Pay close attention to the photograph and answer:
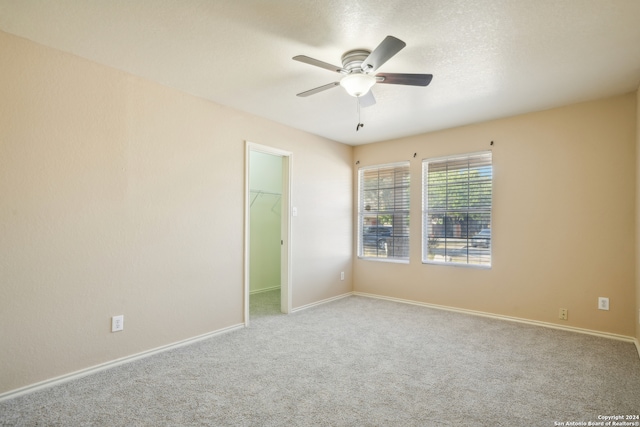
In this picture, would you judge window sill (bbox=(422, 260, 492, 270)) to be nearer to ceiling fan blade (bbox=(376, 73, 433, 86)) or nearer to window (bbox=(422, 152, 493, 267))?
window (bbox=(422, 152, 493, 267))

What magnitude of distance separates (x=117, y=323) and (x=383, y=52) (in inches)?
112

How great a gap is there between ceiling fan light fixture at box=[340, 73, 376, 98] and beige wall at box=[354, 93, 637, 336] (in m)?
2.40

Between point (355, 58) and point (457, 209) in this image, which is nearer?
point (355, 58)

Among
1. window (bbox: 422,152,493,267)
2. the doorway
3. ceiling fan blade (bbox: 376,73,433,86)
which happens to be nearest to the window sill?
window (bbox: 422,152,493,267)

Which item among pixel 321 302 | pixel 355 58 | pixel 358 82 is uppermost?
pixel 355 58

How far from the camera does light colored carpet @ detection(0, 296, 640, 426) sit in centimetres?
200

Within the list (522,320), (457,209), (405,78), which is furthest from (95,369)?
(522,320)

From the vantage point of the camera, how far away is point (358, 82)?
2383mm

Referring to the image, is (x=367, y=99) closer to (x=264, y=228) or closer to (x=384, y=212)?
(x=384, y=212)

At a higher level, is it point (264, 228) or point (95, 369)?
point (264, 228)

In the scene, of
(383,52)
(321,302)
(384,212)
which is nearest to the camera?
(383,52)

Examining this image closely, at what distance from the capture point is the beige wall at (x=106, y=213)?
2.27 meters

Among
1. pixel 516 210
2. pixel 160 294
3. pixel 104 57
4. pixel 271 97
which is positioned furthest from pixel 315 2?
pixel 516 210

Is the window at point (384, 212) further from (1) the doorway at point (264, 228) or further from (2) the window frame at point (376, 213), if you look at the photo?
(1) the doorway at point (264, 228)
